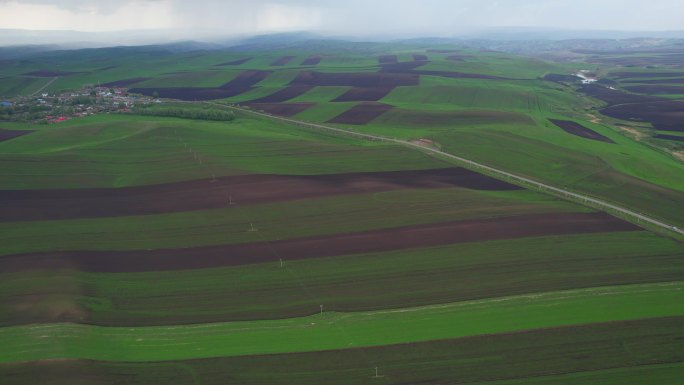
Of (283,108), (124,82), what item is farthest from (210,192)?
(124,82)

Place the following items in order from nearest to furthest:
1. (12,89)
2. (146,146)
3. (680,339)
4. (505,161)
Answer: (680,339), (505,161), (146,146), (12,89)

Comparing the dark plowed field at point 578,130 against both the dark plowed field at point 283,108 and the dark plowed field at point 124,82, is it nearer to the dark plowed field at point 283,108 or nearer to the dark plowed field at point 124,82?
the dark plowed field at point 283,108

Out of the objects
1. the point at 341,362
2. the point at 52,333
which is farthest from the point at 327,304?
the point at 52,333

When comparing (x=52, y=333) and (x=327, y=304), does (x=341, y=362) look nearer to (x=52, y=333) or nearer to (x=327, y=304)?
(x=327, y=304)

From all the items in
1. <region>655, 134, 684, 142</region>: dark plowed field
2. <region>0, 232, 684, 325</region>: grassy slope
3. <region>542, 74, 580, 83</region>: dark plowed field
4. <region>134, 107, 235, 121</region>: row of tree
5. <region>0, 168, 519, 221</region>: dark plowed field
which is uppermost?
<region>542, 74, 580, 83</region>: dark plowed field

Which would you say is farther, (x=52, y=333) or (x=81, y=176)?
(x=81, y=176)

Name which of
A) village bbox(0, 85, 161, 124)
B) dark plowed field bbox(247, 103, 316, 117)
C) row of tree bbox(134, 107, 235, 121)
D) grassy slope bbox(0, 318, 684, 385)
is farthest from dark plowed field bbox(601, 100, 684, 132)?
village bbox(0, 85, 161, 124)

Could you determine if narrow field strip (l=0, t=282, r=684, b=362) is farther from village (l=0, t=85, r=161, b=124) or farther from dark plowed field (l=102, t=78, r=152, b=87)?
dark plowed field (l=102, t=78, r=152, b=87)
